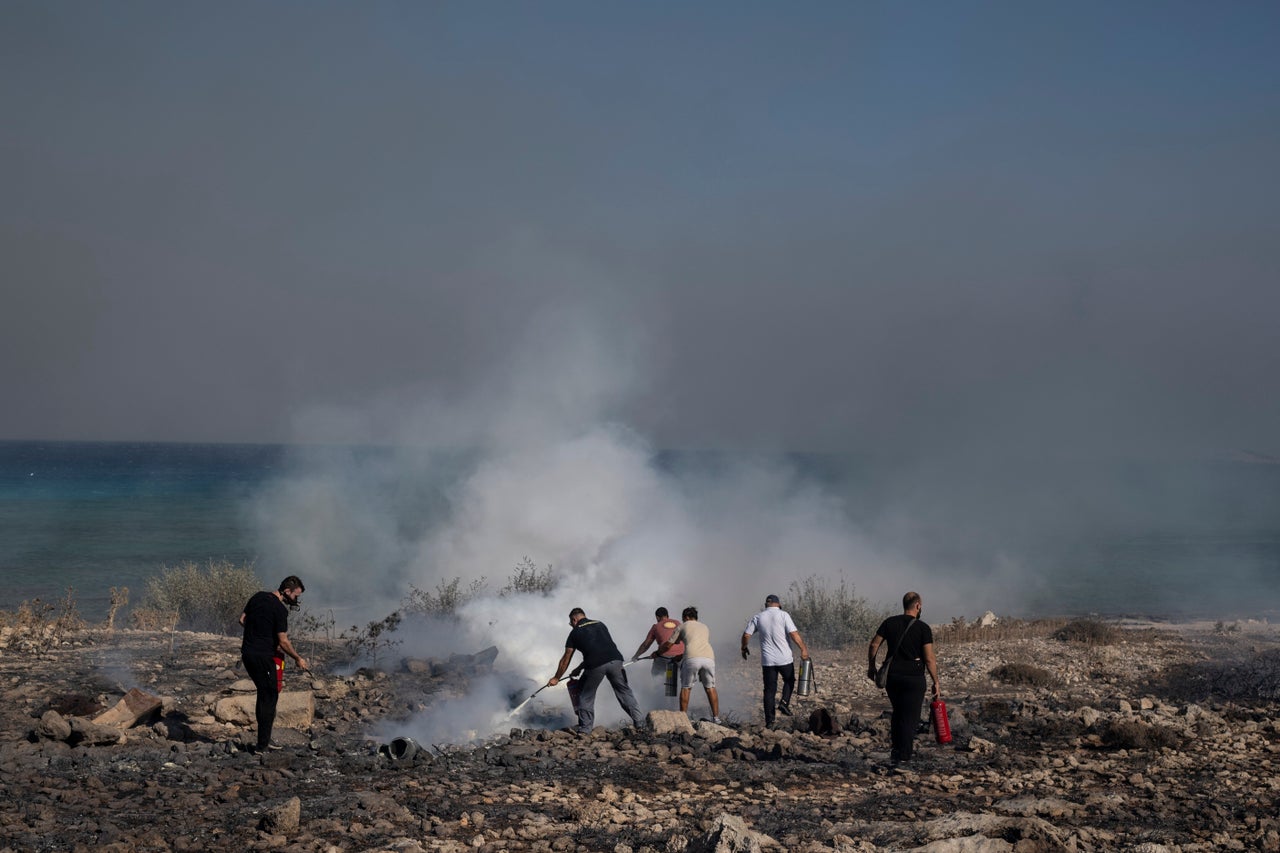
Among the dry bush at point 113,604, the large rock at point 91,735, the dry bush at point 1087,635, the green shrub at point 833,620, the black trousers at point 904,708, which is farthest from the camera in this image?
the green shrub at point 833,620

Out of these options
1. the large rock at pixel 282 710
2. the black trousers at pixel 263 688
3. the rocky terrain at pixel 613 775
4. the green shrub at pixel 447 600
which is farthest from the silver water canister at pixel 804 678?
the green shrub at pixel 447 600

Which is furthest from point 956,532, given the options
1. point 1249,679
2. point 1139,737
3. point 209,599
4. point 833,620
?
point 1139,737

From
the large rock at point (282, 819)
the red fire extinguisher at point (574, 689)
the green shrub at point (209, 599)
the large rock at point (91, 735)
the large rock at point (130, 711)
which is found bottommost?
the large rock at point (282, 819)

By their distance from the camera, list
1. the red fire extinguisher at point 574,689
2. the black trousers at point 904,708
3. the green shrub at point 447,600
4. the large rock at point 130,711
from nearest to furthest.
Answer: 1. the black trousers at point 904,708
2. the large rock at point 130,711
3. the red fire extinguisher at point 574,689
4. the green shrub at point 447,600

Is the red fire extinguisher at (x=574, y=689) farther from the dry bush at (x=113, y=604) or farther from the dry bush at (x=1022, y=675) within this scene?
the dry bush at (x=113, y=604)

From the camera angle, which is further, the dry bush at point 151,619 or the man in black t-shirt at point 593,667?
the dry bush at point 151,619

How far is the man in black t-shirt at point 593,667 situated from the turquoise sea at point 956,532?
801 inches

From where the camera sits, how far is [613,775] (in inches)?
367

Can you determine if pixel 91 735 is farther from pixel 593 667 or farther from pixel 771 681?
pixel 771 681

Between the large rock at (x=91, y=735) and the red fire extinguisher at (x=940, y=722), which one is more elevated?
the red fire extinguisher at (x=940, y=722)

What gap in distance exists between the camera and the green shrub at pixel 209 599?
21.7 metres

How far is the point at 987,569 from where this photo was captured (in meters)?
45.9

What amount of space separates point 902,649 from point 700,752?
2272mm

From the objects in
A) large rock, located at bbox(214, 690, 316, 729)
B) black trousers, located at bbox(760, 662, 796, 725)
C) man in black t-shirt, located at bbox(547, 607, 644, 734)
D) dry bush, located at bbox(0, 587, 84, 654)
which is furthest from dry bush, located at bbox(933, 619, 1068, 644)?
dry bush, located at bbox(0, 587, 84, 654)
